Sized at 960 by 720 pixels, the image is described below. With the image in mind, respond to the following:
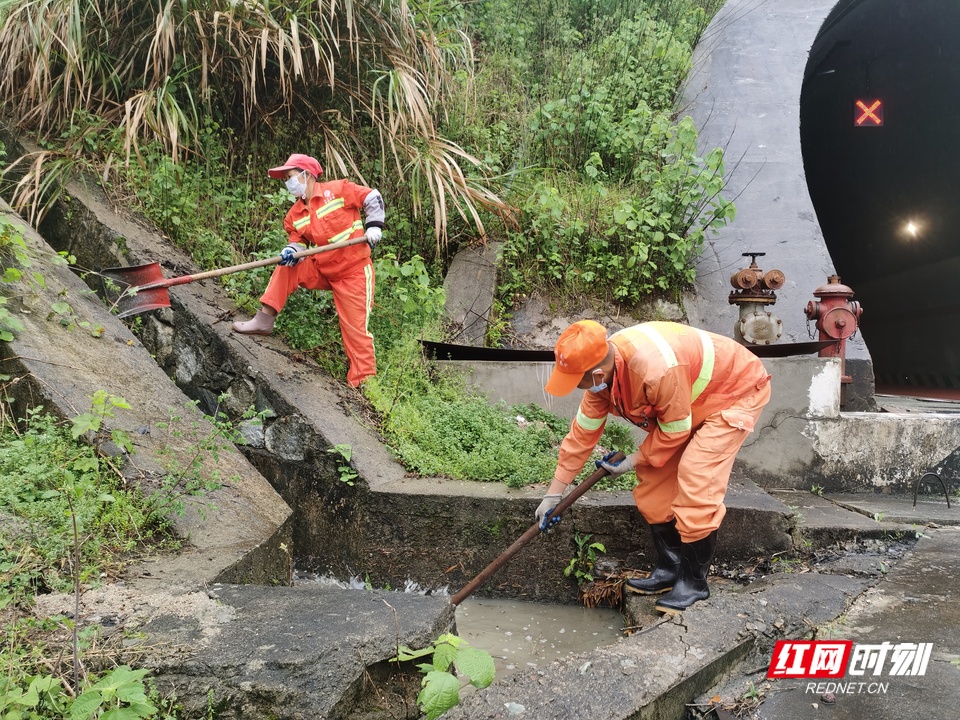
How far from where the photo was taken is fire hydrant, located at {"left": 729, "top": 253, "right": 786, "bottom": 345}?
15.5ft

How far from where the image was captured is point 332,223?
4.52 m

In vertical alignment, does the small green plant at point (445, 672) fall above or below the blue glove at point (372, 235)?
below

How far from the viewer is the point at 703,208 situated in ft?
19.2

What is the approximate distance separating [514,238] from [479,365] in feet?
4.96

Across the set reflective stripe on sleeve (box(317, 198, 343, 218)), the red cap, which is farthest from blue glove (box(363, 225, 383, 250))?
the red cap

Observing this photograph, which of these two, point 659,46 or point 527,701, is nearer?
point 527,701

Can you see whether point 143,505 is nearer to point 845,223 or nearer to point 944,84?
point 944,84

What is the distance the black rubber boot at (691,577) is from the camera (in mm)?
3055

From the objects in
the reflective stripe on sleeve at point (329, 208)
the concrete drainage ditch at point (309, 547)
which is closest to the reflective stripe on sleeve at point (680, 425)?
the concrete drainage ditch at point (309, 547)

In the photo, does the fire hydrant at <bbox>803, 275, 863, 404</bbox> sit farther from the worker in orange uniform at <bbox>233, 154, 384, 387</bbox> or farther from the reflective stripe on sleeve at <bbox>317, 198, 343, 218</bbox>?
the reflective stripe on sleeve at <bbox>317, 198, 343, 218</bbox>

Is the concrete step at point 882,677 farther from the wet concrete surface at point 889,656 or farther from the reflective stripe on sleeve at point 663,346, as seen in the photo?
the reflective stripe on sleeve at point 663,346

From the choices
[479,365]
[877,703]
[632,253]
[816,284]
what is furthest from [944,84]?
[877,703]

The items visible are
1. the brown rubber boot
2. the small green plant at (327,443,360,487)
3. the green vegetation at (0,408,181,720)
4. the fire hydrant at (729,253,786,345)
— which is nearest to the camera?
the green vegetation at (0,408,181,720)

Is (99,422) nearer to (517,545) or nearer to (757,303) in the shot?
(517,545)
